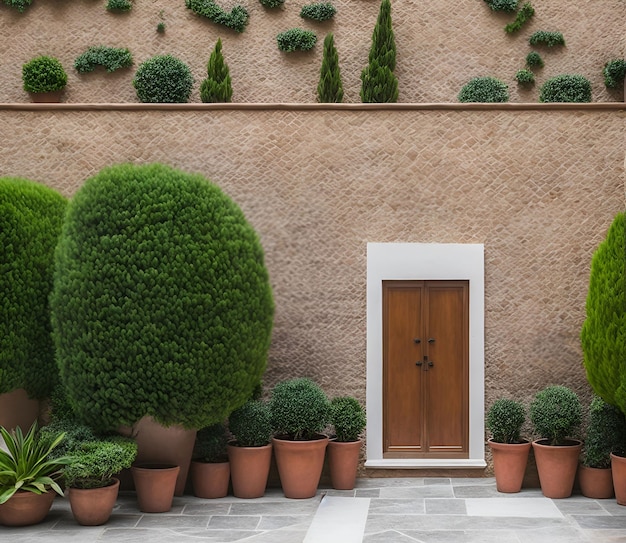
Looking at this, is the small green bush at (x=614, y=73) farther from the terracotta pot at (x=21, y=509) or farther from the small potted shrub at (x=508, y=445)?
the terracotta pot at (x=21, y=509)

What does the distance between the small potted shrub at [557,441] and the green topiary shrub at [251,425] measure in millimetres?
2907

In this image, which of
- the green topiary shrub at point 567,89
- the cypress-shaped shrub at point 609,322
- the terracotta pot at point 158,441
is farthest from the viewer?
the green topiary shrub at point 567,89

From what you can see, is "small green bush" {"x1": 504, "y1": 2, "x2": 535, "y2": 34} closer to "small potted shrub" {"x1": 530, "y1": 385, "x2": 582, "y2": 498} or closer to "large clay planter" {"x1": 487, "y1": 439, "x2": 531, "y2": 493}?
"small potted shrub" {"x1": 530, "y1": 385, "x2": 582, "y2": 498}

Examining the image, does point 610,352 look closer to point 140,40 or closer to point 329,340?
point 329,340

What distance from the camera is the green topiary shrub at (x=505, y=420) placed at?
32.9ft

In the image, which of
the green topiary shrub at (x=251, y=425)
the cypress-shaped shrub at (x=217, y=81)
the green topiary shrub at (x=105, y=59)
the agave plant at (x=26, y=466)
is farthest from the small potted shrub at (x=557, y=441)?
the green topiary shrub at (x=105, y=59)

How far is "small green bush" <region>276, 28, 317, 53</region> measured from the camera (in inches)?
499

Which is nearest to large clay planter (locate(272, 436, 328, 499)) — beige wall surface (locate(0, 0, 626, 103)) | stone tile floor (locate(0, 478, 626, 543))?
stone tile floor (locate(0, 478, 626, 543))

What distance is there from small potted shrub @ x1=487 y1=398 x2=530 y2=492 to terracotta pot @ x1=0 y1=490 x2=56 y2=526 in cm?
477

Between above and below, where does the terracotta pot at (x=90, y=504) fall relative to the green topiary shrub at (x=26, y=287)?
below

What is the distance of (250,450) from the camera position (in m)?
9.88

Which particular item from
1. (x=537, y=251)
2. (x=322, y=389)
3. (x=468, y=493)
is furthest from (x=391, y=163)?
(x=468, y=493)

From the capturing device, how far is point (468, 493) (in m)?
10.1

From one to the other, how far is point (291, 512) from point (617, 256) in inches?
166
